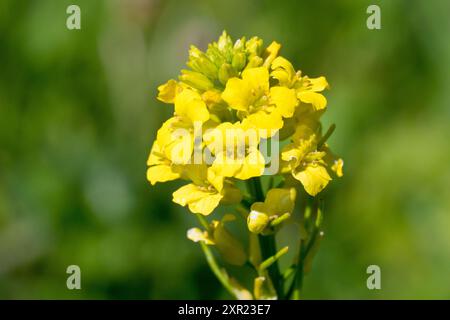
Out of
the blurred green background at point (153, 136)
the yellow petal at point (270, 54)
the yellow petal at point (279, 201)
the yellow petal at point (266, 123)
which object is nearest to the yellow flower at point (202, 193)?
the yellow petal at point (279, 201)

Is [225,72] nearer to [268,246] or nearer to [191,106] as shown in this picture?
[191,106]

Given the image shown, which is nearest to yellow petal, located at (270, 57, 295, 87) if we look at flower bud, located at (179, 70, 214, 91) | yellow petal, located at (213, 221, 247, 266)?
flower bud, located at (179, 70, 214, 91)

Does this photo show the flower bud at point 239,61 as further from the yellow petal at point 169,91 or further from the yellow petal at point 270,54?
the yellow petal at point 169,91

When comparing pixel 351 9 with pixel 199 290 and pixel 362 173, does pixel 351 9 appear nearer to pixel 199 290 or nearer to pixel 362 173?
pixel 362 173

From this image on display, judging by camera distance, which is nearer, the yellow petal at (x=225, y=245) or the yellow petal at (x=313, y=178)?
the yellow petal at (x=313, y=178)

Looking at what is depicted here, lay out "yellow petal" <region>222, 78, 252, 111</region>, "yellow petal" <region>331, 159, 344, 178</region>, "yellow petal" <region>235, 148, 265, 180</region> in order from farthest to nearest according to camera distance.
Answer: "yellow petal" <region>331, 159, 344, 178</region> < "yellow petal" <region>222, 78, 252, 111</region> < "yellow petal" <region>235, 148, 265, 180</region>

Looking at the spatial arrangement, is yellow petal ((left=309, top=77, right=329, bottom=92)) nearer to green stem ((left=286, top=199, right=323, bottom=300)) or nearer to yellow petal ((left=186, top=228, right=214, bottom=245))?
green stem ((left=286, top=199, right=323, bottom=300))
